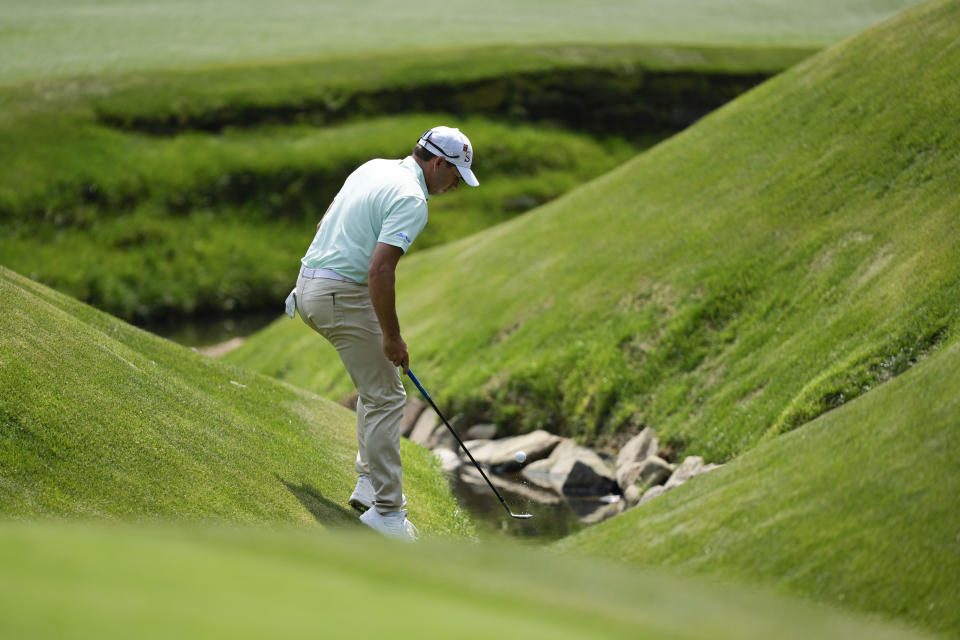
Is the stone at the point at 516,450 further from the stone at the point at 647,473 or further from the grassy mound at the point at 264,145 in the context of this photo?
the grassy mound at the point at 264,145

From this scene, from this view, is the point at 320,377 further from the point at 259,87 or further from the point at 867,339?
the point at 259,87

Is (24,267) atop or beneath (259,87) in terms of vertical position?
beneath

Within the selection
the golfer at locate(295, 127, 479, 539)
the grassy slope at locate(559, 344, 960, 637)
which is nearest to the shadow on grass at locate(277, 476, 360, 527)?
the golfer at locate(295, 127, 479, 539)

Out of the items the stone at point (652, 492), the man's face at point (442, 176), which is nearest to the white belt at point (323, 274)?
the man's face at point (442, 176)

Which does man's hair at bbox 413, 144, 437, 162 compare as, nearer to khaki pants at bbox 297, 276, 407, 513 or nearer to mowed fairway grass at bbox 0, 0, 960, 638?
khaki pants at bbox 297, 276, 407, 513

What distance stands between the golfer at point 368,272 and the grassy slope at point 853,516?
2.70m

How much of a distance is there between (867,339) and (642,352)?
5.22m

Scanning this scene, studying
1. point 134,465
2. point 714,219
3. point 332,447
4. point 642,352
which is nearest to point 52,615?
point 134,465

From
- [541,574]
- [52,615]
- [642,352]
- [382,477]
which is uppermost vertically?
[52,615]

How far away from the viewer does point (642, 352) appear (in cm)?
2056

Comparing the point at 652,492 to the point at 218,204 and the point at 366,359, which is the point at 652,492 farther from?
the point at 218,204

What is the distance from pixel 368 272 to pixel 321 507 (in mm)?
3116

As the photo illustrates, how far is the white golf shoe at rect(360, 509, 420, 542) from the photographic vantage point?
11.7 metres

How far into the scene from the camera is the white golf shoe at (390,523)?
11742 millimetres
